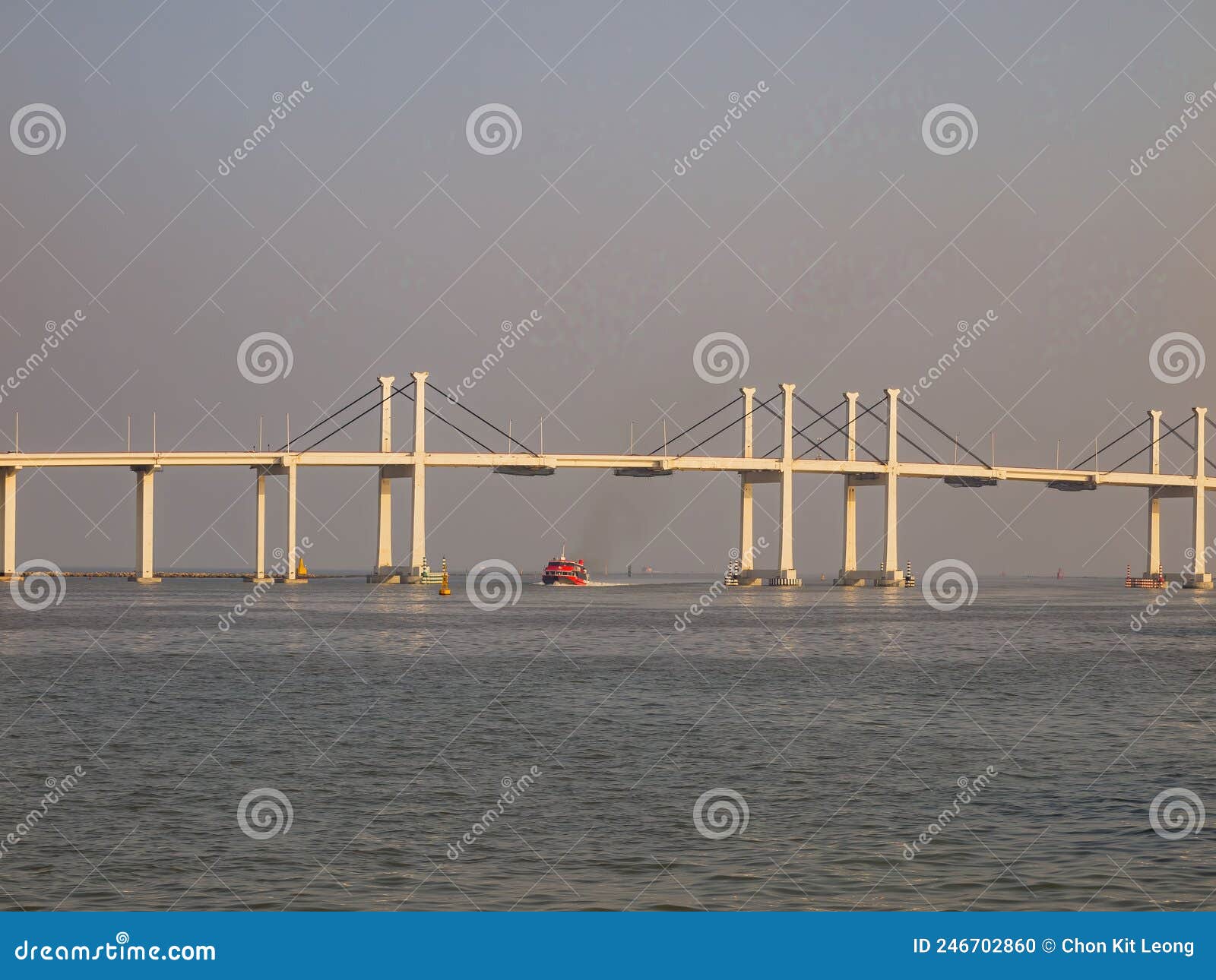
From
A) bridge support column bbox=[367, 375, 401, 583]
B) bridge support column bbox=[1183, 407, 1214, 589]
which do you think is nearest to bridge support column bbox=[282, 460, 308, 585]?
bridge support column bbox=[367, 375, 401, 583]

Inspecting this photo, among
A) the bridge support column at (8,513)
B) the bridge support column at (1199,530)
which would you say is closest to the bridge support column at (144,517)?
the bridge support column at (8,513)

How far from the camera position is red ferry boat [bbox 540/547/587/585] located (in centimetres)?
11744

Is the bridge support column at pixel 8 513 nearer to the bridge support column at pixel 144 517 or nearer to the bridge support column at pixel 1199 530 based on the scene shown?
the bridge support column at pixel 144 517

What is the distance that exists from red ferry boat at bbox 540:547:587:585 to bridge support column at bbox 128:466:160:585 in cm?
2998

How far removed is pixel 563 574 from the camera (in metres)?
118

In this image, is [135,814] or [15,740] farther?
[15,740]

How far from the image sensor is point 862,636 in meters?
46.0

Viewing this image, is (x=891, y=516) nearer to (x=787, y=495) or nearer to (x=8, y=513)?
(x=787, y=495)

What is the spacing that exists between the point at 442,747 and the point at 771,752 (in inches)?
160

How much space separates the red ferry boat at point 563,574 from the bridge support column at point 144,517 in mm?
29985

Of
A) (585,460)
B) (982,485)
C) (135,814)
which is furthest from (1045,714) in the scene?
(982,485)

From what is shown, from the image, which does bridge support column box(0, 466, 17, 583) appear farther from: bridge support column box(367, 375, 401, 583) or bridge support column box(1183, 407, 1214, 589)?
bridge support column box(1183, 407, 1214, 589)

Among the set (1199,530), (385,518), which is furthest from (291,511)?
(1199,530)

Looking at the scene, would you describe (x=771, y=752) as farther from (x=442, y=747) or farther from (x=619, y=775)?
(x=442, y=747)
